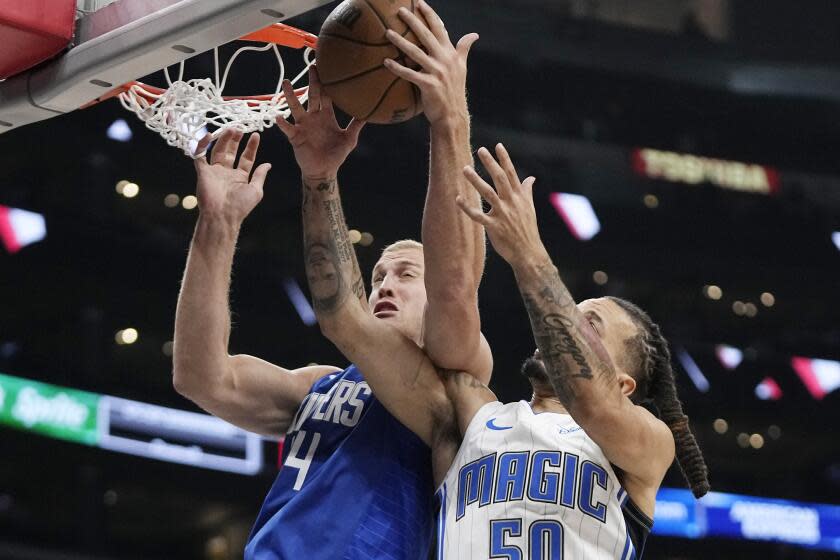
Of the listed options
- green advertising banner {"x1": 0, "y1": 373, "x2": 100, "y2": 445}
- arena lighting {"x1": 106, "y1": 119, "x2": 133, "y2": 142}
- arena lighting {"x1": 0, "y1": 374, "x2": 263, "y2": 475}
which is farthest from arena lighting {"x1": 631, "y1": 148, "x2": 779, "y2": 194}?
green advertising banner {"x1": 0, "y1": 373, "x2": 100, "y2": 445}

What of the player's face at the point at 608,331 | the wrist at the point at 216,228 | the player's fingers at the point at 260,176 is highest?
the player's fingers at the point at 260,176

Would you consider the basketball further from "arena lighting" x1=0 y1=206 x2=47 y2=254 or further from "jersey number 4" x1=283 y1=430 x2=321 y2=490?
"arena lighting" x1=0 y1=206 x2=47 y2=254

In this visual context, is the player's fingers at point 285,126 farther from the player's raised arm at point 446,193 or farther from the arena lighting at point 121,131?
the arena lighting at point 121,131

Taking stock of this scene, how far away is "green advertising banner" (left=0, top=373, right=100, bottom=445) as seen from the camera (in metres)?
11.2

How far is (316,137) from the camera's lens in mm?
3242

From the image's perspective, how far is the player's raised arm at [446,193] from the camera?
2928mm

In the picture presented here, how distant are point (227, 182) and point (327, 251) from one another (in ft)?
1.38

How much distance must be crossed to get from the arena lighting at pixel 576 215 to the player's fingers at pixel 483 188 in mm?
11874

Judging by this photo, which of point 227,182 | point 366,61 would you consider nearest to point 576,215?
point 227,182

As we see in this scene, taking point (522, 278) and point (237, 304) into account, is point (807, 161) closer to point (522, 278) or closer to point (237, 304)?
point (237, 304)

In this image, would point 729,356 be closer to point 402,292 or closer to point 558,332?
point 402,292

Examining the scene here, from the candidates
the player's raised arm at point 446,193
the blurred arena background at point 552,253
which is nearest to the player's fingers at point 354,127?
the player's raised arm at point 446,193

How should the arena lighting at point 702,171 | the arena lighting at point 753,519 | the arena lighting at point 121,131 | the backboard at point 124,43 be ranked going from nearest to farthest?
the backboard at point 124,43, the arena lighting at point 121,131, the arena lighting at point 753,519, the arena lighting at point 702,171

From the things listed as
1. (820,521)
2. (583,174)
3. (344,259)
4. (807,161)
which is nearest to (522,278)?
(344,259)
